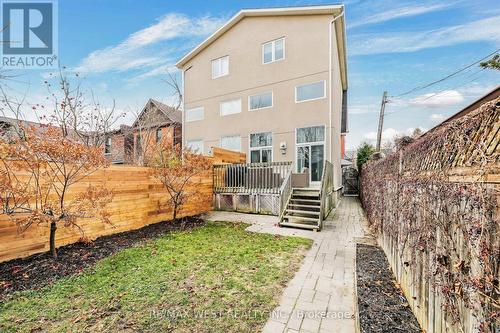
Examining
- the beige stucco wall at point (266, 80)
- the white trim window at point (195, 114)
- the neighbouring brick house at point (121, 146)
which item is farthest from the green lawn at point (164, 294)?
the neighbouring brick house at point (121, 146)

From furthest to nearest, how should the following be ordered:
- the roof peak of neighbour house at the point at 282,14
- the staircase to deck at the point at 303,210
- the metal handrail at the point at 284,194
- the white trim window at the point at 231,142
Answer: the white trim window at the point at 231,142
the roof peak of neighbour house at the point at 282,14
the metal handrail at the point at 284,194
the staircase to deck at the point at 303,210

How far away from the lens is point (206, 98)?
15016mm

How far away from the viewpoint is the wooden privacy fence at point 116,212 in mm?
4254

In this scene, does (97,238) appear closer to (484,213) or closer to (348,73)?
(484,213)

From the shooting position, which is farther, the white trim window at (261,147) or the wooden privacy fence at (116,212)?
the white trim window at (261,147)

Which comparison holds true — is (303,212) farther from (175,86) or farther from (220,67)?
(175,86)

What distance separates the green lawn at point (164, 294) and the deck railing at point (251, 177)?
14.0ft

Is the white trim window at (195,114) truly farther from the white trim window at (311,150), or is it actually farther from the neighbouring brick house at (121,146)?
the white trim window at (311,150)

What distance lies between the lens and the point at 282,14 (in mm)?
12430

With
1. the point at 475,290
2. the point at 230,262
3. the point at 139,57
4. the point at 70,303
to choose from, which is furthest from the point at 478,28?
the point at 139,57

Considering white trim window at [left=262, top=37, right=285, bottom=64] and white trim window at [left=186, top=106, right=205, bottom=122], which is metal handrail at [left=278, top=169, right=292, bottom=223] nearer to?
white trim window at [left=262, top=37, right=285, bottom=64]

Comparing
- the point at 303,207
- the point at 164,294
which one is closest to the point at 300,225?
the point at 303,207

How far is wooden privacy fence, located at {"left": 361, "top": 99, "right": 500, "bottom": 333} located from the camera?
55.6 inches

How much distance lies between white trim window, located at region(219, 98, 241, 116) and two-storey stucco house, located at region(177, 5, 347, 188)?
0.20 ft
